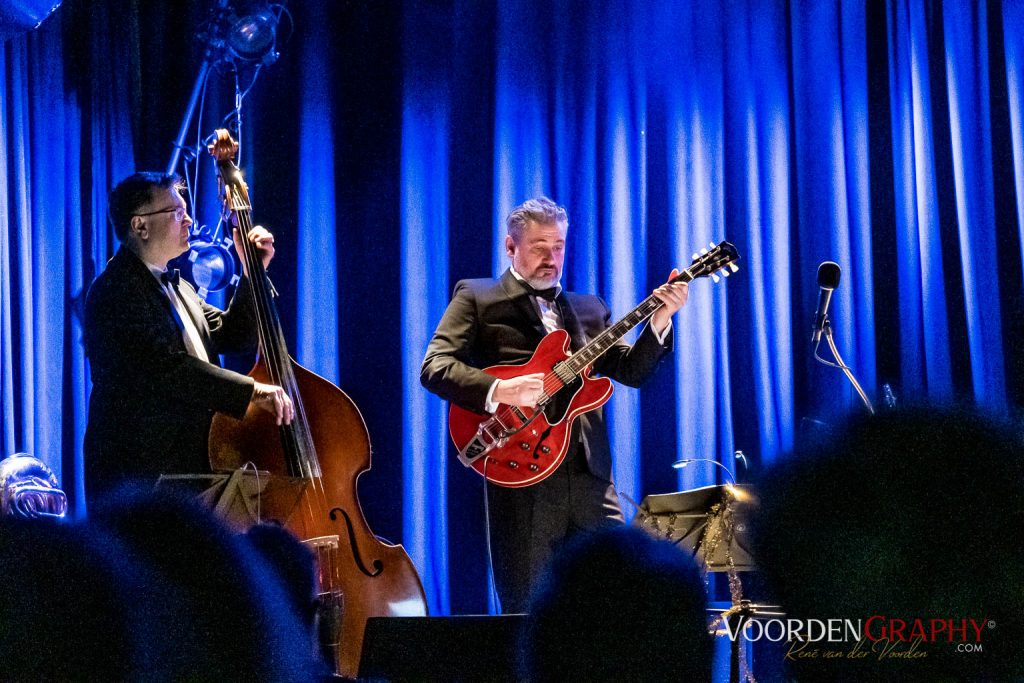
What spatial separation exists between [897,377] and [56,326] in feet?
11.4

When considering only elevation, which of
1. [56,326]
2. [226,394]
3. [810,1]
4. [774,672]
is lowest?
[774,672]

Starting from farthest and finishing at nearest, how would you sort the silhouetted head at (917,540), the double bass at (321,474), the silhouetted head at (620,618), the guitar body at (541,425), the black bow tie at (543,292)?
the black bow tie at (543,292) → the guitar body at (541,425) → the double bass at (321,474) → the silhouetted head at (620,618) → the silhouetted head at (917,540)

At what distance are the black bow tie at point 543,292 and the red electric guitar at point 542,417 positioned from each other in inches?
9.4

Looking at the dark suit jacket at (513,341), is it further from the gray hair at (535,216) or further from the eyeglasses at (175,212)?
the eyeglasses at (175,212)

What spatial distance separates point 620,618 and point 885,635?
20 cm

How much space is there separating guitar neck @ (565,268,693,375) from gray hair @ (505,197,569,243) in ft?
1.42

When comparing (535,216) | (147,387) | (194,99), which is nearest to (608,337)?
(535,216)

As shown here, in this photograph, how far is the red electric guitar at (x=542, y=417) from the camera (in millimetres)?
3395

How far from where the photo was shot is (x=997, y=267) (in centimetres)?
429

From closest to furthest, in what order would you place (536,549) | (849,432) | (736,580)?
(849,432), (736,580), (536,549)

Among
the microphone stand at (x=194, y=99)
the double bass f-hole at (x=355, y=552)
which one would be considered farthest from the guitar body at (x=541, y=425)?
the microphone stand at (x=194, y=99)

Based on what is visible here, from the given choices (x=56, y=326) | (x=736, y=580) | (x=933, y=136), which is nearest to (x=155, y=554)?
(x=736, y=580)

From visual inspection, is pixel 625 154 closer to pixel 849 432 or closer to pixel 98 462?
pixel 98 462

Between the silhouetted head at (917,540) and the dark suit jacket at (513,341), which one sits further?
the dark suit jacket at (513,341)
